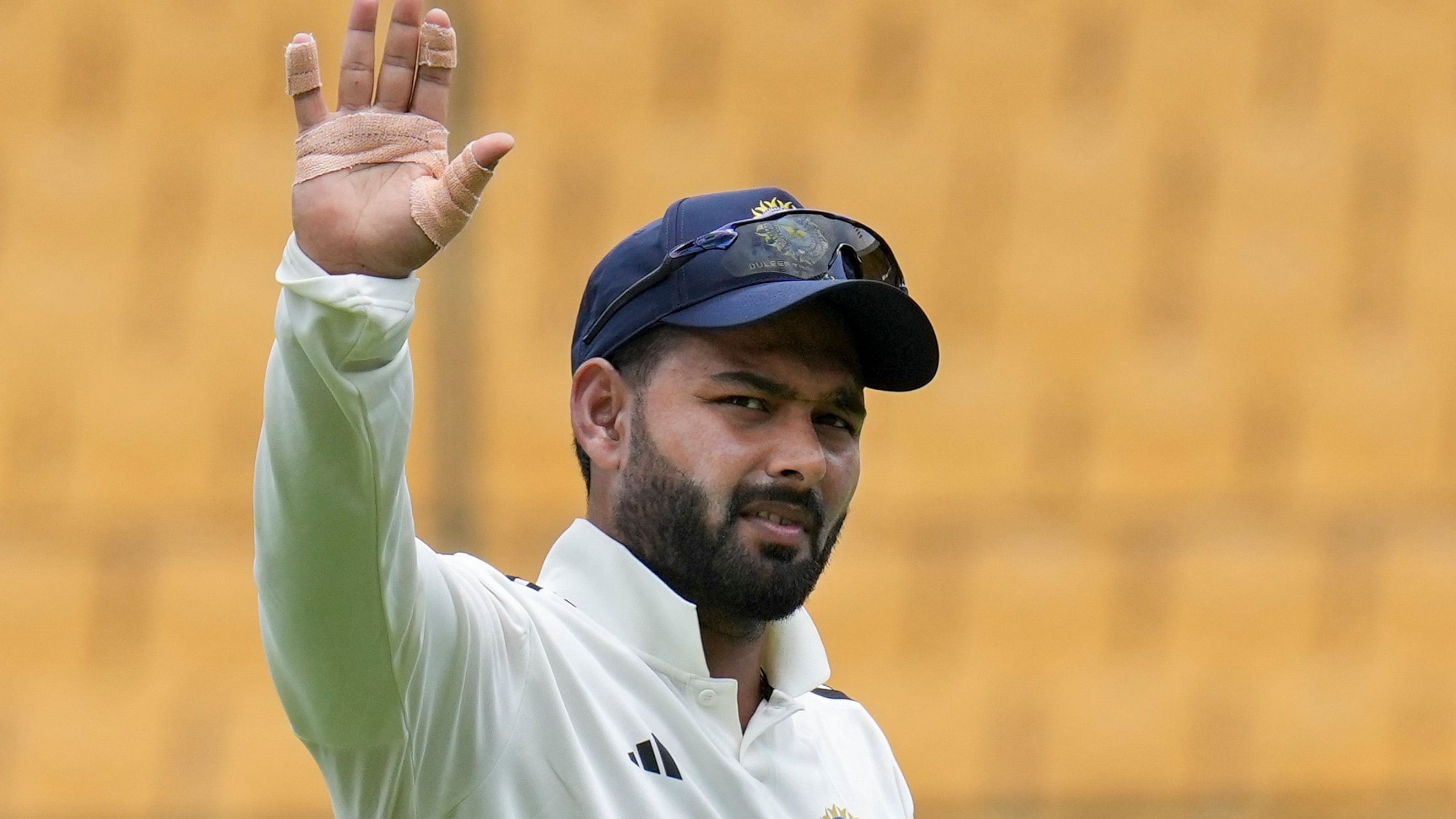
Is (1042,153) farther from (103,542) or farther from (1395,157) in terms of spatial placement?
(103,542)

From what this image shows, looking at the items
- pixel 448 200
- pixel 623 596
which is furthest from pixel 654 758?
pixel 448 200

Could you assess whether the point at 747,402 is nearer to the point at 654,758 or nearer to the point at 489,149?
the point at 654,758

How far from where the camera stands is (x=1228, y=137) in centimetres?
468

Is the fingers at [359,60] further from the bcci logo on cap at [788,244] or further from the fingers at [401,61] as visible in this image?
the bcci logo on cap at [788,244]

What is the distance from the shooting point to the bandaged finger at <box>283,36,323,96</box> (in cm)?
113

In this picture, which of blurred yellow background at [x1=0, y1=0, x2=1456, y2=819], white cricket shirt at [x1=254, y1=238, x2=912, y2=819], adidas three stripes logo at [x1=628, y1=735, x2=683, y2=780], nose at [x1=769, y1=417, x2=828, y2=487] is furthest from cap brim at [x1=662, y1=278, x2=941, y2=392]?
blurred yellow background at [x1=0, y1=0, x2=1456, y2=819]

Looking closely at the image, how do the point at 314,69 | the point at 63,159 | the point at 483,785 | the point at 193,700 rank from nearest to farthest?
1. the point at 314,69
2. the point at 483,785
3. the point at 193,700
4. the point at 63,159

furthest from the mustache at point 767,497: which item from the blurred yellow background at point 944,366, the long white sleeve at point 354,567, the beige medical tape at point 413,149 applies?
the blurred yellow background at point 944,366

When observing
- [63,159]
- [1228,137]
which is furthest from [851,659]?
[63,159]

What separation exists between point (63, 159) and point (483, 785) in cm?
369

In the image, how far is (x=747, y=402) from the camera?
149 centimetres

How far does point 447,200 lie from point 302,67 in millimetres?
144

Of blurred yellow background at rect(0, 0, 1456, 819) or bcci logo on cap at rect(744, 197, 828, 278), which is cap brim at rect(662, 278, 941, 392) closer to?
bcci logo on cap at rect(744, 197, 828, 278)

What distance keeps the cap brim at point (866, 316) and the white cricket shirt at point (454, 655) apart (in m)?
0.22
